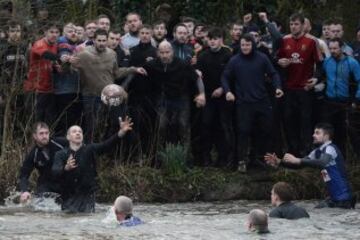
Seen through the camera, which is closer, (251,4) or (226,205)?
(226,205)

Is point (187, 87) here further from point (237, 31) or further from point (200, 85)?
point (237, 31)

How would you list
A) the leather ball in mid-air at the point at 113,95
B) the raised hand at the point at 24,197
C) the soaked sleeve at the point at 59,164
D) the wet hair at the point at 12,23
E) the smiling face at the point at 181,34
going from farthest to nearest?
1. the smiling face at the point at 181,34
2. the wet hair at the point at 12,23
3. the leather ball in mid-air at the point at 113,95
4. the soaked sleeve at the point at 59,164
5. the raised hand at the point at 24,197

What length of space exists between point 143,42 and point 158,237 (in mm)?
5351

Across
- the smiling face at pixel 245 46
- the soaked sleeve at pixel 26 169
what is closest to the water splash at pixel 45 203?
the soaked sleeve at pixel 26 169

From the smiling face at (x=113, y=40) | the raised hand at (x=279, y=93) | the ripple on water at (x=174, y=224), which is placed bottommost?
the ripple on water at (x=174, y=224)

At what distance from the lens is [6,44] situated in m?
19.9

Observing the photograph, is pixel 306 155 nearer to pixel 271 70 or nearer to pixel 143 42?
pixel 271 70

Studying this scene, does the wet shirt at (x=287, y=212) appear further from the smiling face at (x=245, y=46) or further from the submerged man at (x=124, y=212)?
the smiling face at (x=245, y=46)

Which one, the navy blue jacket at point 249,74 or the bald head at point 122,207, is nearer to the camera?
the bald head at point 122,207

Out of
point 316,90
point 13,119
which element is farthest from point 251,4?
point 13,119

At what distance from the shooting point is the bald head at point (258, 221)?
604 inches

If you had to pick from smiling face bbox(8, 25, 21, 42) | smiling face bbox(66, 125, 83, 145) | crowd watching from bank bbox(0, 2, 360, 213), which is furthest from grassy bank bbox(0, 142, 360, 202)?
smiling face bbox(8, 25, 21, 42)

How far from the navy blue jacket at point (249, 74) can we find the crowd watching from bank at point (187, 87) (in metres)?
0.02

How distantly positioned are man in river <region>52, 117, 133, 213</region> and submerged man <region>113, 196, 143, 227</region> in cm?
190
